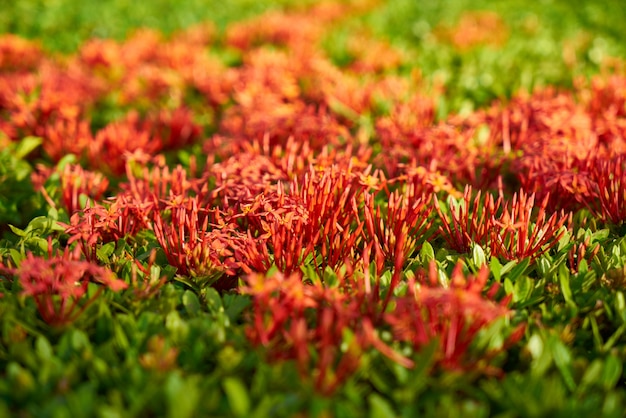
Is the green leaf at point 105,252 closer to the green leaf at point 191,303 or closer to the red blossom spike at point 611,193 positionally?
the green leaf at point 191,303

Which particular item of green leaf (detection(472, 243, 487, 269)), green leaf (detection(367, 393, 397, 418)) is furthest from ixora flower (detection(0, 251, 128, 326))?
green leaf (detection(472, 243, 487, 269))

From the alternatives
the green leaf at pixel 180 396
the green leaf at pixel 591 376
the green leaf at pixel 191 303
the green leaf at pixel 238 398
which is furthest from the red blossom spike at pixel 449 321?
the green leaf at pixel 191 303

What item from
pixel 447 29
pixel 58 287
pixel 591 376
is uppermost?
pixel 447 29

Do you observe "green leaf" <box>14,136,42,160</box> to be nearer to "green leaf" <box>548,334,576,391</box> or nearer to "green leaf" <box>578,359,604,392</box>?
"green leaf" <box>548,334,576,391</box>

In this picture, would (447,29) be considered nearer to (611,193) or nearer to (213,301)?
(611,193)

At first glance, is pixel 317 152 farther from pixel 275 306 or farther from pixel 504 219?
pixel 275 306

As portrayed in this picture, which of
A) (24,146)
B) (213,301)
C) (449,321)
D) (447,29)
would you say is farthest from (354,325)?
(447,29)

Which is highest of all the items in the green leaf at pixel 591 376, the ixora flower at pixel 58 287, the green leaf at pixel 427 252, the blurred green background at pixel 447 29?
the blurred green background at pixel 447 29

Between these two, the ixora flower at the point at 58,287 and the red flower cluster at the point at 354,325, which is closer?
the red flower cluster at the point at 354,325

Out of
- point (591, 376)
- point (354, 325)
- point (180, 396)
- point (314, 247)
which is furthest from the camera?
point (314, 247)
